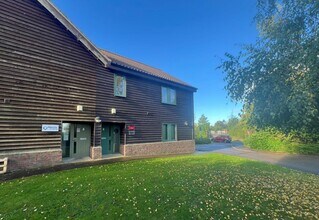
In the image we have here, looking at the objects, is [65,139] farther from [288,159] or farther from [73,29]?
[288,159]

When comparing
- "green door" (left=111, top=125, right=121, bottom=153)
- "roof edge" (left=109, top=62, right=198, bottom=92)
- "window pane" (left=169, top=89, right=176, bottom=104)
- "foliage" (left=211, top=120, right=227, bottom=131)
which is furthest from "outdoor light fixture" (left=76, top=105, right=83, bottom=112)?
"foliage" (left=211, top=120, right=227, bottom=131)

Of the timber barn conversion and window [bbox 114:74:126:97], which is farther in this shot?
window [bbox 114:74:126:97]

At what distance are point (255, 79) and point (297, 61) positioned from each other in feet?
2.89

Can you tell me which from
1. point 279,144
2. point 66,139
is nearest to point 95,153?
point 66,139

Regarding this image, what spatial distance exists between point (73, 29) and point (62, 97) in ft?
13.2

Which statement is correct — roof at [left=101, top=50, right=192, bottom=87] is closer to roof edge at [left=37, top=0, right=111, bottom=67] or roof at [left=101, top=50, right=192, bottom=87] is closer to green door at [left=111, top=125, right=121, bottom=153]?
roof edge at [left=37, top=0, right=111, bottom=67]

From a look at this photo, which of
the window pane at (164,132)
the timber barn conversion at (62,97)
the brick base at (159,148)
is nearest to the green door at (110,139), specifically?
the timber barn conversion at (62,97)

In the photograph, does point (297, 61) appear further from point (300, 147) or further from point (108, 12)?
point (300, 147)

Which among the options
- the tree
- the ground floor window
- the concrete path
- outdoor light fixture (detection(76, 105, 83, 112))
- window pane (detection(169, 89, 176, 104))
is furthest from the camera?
window pane (detection(169, 89, 176, 104))

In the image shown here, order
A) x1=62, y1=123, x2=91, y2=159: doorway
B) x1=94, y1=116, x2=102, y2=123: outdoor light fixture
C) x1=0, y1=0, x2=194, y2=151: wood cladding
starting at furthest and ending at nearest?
x1=94, y1=116, x2=102, y2=123: outdoor light fixture, x1=62, y1=123, x2=91, y2=159: doorway, x1=0, y1=0, x2=194, y2=151: wood cladding

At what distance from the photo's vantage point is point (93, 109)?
1188 centimetres

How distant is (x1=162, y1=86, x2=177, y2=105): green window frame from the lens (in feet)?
55.3

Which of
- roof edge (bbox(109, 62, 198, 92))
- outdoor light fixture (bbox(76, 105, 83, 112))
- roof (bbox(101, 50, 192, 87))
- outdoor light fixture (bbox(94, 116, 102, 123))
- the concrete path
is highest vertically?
roof (bbox(101, 50, 192, 87))

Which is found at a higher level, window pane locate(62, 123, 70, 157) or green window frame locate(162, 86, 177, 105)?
green window frame locate(162, 86, 177, 105)
